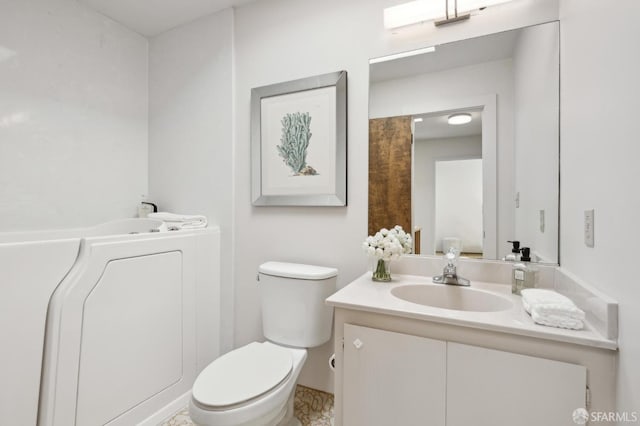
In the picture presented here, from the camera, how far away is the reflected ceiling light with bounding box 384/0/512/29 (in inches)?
54.0

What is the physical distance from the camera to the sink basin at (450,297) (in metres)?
1.24

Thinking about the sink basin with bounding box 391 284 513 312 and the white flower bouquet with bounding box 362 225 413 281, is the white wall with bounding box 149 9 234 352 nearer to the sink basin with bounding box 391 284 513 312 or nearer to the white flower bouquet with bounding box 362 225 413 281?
the white flower bouquet with bounding box 362 225 413 281

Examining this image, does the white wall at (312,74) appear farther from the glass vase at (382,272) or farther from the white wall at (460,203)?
the white wall at (460,203)

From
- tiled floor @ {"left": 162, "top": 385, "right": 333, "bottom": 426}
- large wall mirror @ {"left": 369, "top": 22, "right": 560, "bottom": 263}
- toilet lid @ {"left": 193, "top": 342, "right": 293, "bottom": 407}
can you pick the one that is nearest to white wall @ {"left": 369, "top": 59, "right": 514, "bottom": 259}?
large wall mirror @ {"left": 369, "top": 22, "right": 560, "bottom": 263}

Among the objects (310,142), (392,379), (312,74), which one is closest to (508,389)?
(392,379)

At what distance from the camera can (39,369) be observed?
116cm

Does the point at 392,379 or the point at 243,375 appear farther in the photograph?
the point at 243,375

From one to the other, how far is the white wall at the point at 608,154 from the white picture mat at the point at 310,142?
41.2 inches

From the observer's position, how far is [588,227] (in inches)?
36.8

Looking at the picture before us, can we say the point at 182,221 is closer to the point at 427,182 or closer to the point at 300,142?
the point at 300,142

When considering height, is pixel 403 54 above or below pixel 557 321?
above

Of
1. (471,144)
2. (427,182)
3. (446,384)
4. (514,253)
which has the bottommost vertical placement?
(446,384)

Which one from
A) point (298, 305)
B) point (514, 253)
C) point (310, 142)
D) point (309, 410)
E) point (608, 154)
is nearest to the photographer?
point (608, 154)

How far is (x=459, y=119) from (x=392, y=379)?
1.20 metres
